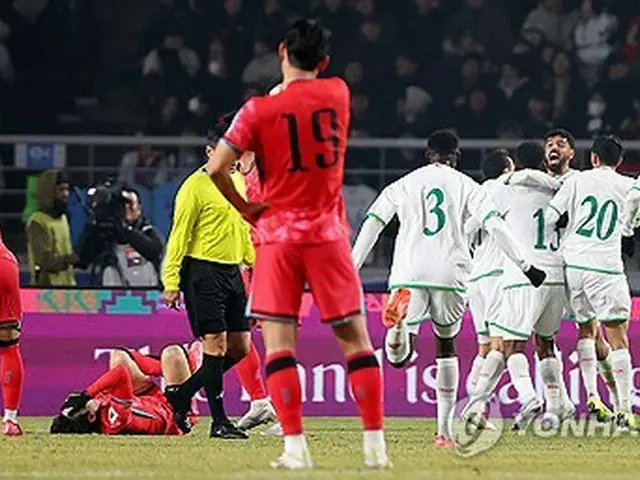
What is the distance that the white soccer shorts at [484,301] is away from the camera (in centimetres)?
1653

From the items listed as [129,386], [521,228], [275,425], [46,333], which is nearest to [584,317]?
[521,228]

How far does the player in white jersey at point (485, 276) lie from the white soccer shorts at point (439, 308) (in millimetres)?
2749

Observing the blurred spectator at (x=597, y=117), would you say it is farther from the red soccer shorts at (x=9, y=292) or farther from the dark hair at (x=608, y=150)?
the red soccer shorts at (x=9, y=292)

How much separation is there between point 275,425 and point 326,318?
17.3 ft

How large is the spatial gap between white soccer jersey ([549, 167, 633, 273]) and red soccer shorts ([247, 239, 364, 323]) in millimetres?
5081

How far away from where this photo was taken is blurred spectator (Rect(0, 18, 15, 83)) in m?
23.0

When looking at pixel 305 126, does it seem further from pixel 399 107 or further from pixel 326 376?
pixel 399 107

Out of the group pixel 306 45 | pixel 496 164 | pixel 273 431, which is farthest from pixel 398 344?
pixel 306 45

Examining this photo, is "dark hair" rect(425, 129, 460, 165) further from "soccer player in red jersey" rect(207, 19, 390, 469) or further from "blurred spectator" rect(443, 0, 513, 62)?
"blurred spectator" rect(443, 0, 513, 62)

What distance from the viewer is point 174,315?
61.1 ft

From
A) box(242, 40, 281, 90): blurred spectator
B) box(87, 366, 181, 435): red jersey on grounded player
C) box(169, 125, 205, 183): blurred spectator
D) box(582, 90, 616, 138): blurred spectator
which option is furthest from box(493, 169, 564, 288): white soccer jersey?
box(242, 40, 281, 90): blurred spectator

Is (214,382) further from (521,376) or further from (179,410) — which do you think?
(521,376)

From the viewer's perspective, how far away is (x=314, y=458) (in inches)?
474

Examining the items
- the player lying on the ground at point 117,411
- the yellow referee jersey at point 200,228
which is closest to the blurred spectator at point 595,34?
the player lying on the ground at point 117,411
